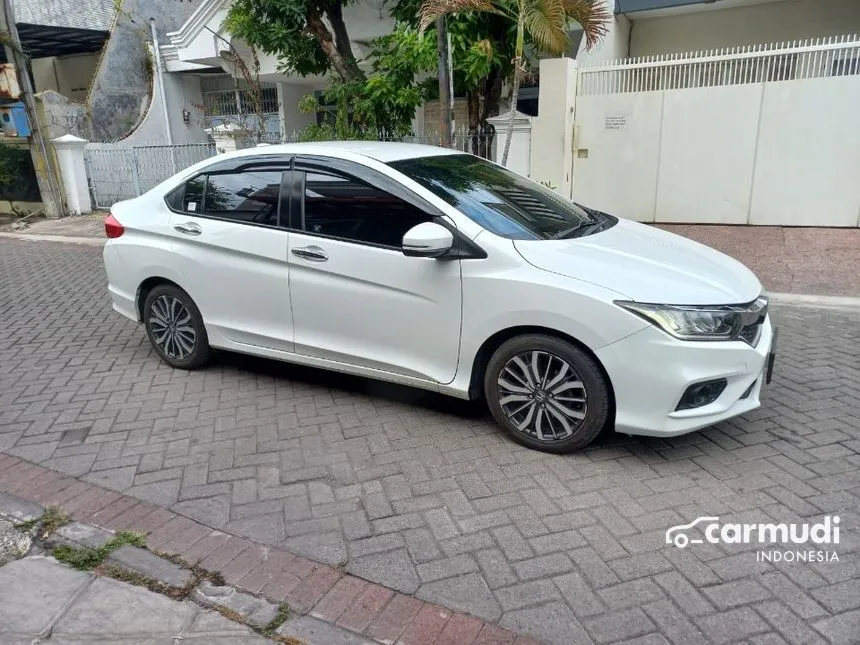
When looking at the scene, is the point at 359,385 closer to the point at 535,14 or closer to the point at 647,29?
the point at 535,14

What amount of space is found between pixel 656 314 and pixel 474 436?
1.31 m

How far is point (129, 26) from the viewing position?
16.4 metres

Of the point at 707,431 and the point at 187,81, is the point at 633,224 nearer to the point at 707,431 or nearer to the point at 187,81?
the point at 707,431

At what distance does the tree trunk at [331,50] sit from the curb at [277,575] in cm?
922

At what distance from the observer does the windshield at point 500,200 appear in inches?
150

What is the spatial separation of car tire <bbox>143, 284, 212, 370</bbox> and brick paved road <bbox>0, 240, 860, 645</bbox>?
0.52 feet

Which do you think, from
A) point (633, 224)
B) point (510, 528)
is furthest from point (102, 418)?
point (633, 224)

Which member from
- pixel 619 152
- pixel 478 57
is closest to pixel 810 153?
pixel 619 152

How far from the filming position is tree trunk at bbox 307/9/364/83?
10.9 metres

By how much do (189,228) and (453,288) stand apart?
2178 mm

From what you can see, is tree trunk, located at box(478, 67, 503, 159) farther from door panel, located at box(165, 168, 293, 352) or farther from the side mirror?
the side mirror

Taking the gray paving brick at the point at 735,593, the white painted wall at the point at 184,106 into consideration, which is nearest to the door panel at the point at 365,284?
the gray paving brick at the point at 735,593

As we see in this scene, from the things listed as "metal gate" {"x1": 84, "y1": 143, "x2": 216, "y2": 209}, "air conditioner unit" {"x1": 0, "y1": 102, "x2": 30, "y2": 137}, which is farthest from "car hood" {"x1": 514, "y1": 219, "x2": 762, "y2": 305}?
"air conditioner unit" {"x1": 0, "y1": 102, "x2": 30, "y2": 137}

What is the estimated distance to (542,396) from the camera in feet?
11.6
